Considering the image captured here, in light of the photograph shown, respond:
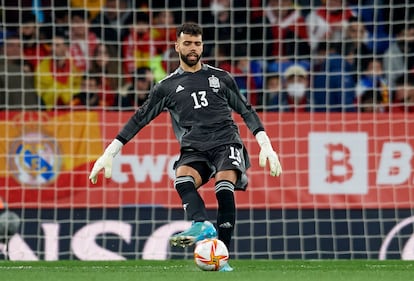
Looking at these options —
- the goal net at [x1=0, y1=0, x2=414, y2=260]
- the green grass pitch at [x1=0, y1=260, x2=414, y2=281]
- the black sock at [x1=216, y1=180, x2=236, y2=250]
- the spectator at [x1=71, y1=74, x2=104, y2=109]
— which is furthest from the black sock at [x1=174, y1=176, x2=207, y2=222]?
the spectator at [x1=71, y1=74, x2=104, y2=109]

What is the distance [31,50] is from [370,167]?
388cm

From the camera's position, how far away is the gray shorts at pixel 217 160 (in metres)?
8.03

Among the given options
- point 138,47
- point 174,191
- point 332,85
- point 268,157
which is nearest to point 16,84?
point 138,47

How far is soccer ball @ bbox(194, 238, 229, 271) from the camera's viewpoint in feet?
24.4

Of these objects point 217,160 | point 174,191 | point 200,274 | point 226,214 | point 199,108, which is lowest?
point 200,274

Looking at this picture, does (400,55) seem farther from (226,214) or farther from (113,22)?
(226,214)

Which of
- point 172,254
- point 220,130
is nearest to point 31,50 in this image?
point 172,254

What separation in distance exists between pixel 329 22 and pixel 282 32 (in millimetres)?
556

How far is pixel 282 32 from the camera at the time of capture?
41.6 ft

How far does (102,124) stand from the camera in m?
11.1

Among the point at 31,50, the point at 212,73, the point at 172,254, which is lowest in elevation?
the point at 172,254

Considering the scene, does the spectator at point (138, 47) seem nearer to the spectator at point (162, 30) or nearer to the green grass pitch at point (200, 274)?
the spectator at point (162, 30)

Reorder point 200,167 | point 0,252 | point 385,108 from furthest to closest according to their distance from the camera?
point 385,108 → point 0,252 → point 200,167

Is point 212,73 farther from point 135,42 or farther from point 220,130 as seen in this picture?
point 135,42
